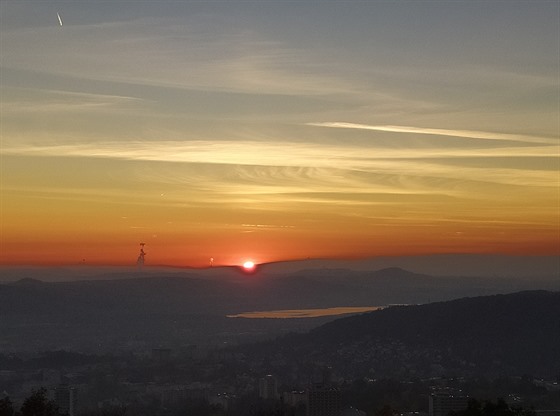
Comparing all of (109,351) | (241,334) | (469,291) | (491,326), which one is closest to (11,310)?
(109,351)

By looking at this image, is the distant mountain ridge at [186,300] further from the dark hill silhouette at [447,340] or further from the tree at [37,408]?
the tree at [37,408]

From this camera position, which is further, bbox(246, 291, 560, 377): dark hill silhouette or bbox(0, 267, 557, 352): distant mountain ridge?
bbox(0, 267, 557, 352): distant mountain ridge

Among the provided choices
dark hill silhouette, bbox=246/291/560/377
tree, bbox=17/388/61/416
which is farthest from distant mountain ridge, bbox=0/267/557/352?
tree, bbox=17/388/61/416

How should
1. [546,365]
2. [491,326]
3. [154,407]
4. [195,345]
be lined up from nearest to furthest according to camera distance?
[154,407], [546,365], [491,326], [195,345]

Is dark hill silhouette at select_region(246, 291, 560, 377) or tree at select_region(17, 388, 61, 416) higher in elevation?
dark hill silhouette at select_region(246, 291, 560, 377)

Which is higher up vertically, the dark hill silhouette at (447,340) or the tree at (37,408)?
the dark hill silhouette at (447,340)

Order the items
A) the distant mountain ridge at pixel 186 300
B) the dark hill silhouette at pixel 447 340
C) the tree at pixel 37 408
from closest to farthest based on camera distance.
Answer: the tree at pixel 37 408 < the dark hill silhouette at pixel 447 340 < the distant mountain ridge at pixel 186 300

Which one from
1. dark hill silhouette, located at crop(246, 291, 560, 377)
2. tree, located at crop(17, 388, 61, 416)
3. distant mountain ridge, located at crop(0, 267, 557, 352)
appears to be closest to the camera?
tree, located at crop(17, 388, 61, 416)

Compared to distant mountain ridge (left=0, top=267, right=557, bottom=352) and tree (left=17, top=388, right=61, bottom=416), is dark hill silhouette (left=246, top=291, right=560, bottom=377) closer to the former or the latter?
distant mountain ridge (left=0, top=267, right=557, bottom=352)

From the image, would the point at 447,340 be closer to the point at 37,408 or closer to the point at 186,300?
the point at 186,300

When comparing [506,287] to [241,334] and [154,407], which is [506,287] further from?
[154,407]

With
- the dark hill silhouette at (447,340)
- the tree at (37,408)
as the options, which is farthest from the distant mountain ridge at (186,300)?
the tree at (37,408)
